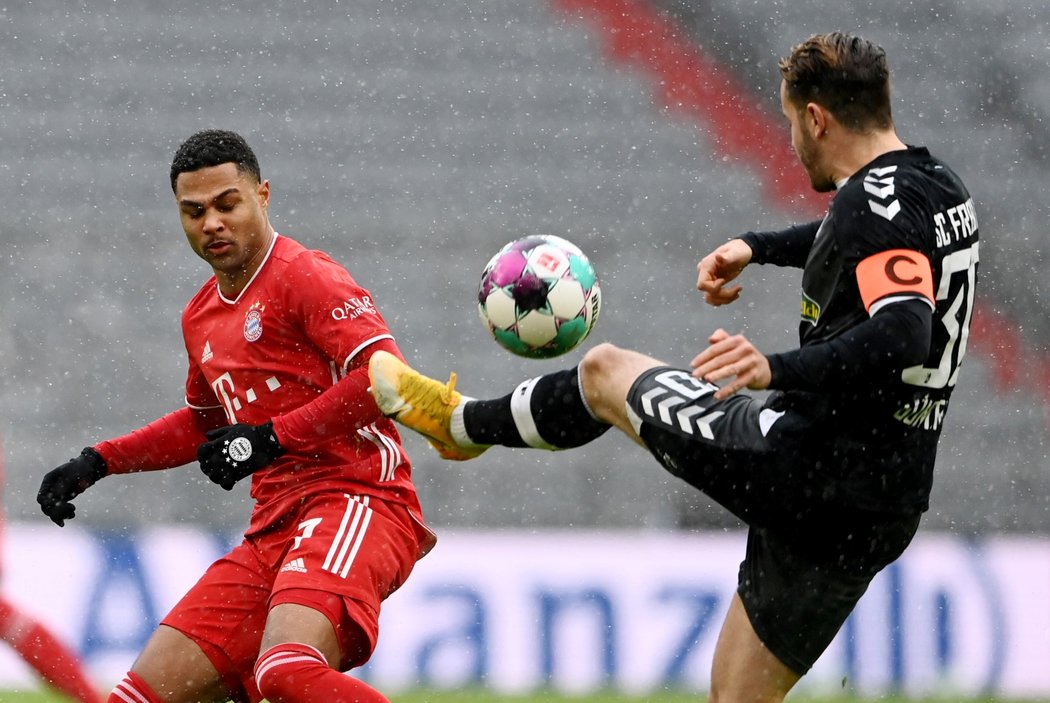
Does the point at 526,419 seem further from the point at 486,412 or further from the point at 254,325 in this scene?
the point at 254,325

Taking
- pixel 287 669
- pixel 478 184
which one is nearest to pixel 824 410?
pixel 287 669

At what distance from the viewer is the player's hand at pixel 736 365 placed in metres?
3.05

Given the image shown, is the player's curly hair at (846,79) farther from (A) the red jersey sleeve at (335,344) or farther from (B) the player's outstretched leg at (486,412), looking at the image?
(A) the red jersey sleeve at (335,344)

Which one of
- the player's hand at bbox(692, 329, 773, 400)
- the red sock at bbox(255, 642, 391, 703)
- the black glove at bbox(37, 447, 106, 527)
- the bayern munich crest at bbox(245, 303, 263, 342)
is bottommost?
the red sock at bbox(255, 642, 391, 703)

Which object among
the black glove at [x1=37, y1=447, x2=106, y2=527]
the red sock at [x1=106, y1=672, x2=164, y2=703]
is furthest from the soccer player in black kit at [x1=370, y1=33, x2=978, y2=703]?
the black glove at [x1=37, y1=447, x2=106, y2=527]

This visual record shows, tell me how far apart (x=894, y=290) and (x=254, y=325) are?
67.3 inches

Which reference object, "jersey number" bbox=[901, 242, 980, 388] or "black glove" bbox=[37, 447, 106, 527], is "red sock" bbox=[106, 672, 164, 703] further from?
"jersey number" bbox=[901, 242, 980, 388]

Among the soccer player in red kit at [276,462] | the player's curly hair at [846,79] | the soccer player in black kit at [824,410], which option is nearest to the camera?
the soccer player in black kit at [824,410]

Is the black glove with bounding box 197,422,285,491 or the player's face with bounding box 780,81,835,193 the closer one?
the player's face with bounding box 780,81,835,193

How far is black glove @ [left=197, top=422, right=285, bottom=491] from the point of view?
3.72 metres

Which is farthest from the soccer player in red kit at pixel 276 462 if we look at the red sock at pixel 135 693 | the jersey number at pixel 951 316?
the jersey number at pixel 951 316

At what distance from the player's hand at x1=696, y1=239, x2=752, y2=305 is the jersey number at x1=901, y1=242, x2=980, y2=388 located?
0.61m

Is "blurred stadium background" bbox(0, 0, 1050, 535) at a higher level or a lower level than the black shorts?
higher

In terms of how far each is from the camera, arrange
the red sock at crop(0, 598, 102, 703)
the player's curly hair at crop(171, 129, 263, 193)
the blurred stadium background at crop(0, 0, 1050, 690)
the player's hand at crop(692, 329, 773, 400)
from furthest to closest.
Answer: the blurred stadium background at crop(0, 0, 1050, 690), the red sock at crop(0, 598, 102, 703), the player's curly hair at crop(171, 129, 263, 193), the player's hand at crop(692, 329, 773, 400)
